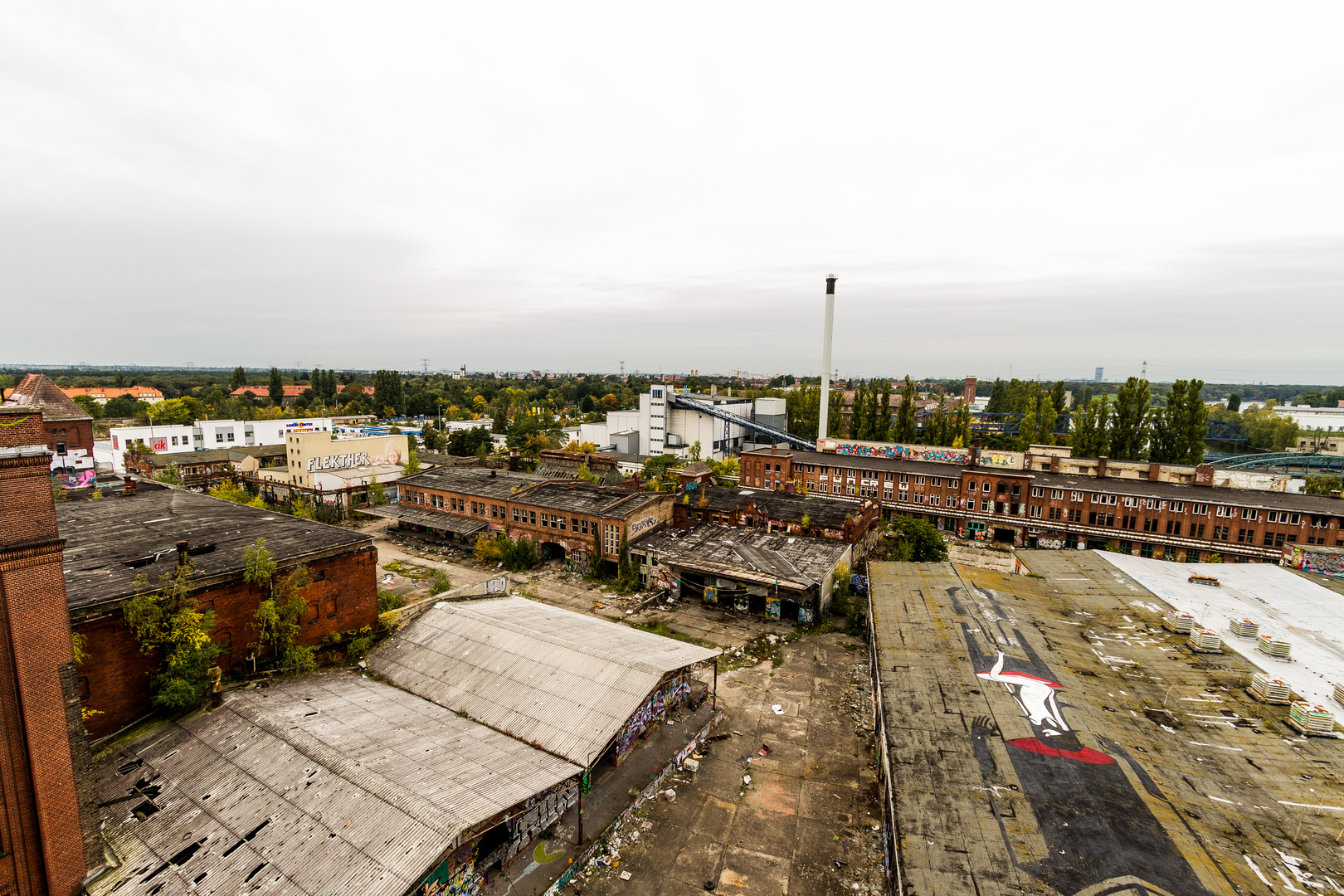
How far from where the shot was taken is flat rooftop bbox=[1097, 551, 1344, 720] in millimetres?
21898

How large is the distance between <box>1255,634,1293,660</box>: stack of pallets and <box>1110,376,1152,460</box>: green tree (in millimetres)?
47657

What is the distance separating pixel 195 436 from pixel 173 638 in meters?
81.6

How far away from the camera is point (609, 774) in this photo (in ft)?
66.2

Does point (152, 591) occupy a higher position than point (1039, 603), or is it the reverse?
point (152, 591)

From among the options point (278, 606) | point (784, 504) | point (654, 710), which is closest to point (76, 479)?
point (278, 606)

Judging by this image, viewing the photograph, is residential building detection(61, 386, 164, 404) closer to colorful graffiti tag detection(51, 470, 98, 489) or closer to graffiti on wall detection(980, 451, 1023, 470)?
colorful graffiti tag detection(51, 470, 98, 489)

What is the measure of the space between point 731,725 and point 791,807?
4925 mm

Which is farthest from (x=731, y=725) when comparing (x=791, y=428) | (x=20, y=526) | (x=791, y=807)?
(x=791, y=428)

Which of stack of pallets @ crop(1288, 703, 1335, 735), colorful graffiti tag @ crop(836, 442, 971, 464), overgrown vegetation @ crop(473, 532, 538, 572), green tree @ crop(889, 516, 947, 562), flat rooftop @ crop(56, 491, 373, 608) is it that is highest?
flat rooftop @ crop(56, 491, 373, 608)

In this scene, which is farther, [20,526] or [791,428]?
[791,428]

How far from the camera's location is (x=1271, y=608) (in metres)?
28.2

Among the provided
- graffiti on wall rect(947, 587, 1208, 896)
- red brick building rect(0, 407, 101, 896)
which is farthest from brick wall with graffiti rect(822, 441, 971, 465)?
red brick building rect(0, 407, 101, 896)

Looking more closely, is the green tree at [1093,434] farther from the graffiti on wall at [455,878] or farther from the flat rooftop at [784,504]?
the graffiti on wall at [455,878]

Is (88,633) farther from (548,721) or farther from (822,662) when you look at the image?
(822,662)
